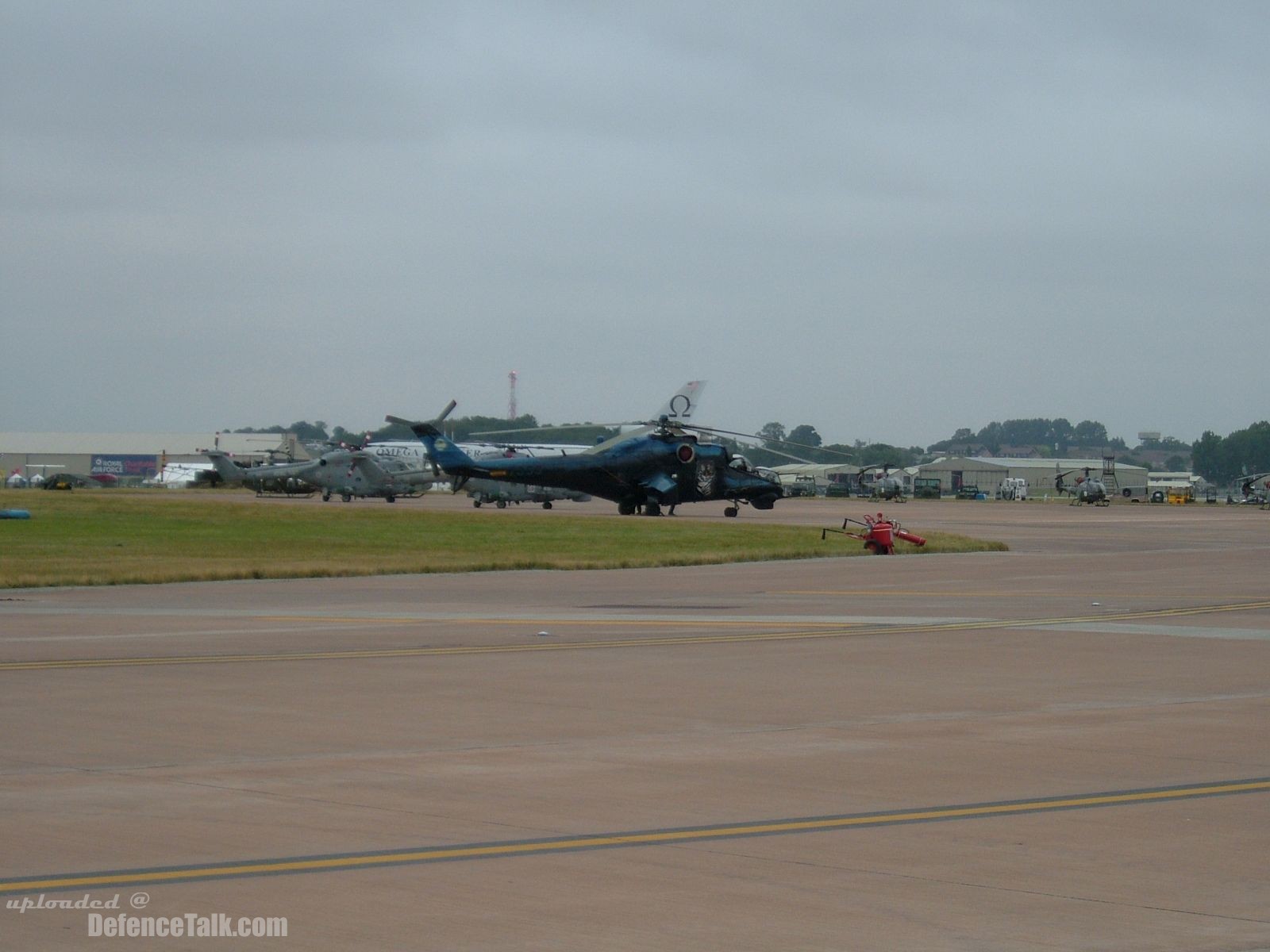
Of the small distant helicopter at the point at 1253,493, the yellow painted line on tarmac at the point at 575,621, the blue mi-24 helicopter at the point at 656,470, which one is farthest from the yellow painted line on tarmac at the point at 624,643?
the small distant helicopter at the point at 1253,493

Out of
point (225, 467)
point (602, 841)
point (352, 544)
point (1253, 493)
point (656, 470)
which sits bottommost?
point (602, 841)

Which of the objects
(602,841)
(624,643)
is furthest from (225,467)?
(602,841)

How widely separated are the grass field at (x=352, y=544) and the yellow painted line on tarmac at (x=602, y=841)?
2427 centimetres

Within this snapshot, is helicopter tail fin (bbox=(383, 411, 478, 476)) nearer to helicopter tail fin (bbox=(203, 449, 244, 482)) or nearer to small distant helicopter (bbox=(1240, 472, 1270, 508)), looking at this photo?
helicopter tail fin (bbox=(203, 449, 244, 482))

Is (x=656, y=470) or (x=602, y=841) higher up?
(x=656, y=470)

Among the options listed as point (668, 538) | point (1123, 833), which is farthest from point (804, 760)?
point (668, 538)

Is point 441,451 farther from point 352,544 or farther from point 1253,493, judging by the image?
point 1253,493

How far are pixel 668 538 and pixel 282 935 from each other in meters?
40.6

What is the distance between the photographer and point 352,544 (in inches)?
1759

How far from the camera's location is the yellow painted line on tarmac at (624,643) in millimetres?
17891

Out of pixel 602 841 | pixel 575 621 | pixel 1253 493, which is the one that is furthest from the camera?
pixel 1253 493

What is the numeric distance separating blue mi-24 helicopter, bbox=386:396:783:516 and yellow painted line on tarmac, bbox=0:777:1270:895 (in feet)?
179

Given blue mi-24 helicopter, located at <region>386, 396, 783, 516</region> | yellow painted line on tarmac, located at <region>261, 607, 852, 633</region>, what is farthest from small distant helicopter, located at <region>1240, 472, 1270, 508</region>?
yellow painted line on tarmac, located at <region>261, 607, 852, 633</region>

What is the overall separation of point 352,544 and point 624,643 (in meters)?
25.6
